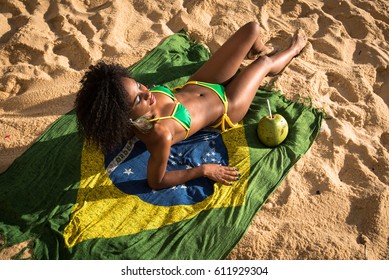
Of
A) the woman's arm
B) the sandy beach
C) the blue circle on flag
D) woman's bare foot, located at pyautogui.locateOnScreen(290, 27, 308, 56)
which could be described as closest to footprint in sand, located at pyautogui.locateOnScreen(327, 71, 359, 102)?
the sandy beach

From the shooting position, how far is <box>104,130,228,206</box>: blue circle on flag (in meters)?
2.67

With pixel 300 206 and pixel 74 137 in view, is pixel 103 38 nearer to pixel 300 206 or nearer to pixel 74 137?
pixel 74 137

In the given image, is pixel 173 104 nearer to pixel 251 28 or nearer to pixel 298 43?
pixel 251 28

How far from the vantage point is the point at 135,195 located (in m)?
2.68

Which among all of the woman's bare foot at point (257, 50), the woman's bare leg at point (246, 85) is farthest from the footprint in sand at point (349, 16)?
the woman's bare leg at point (246, 85)

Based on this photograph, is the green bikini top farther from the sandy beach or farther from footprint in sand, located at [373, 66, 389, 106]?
footprint in sand, located at [373, 66, 389, 106]

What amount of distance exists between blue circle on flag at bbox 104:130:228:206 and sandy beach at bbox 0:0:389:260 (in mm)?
482

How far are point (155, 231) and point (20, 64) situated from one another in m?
2.12

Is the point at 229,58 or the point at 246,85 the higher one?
the point at 229,58

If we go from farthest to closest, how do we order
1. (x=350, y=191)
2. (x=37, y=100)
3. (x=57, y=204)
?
(x=37, y=100) < (x=350, y=191) < (x=57, y=204)

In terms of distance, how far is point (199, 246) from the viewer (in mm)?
2436

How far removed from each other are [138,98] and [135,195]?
2.42 ft

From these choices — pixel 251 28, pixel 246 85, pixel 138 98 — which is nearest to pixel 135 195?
pixel 138 98

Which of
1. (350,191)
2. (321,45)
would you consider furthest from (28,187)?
(321,45)
